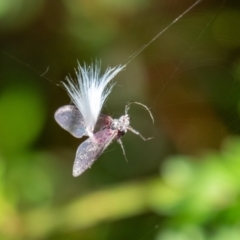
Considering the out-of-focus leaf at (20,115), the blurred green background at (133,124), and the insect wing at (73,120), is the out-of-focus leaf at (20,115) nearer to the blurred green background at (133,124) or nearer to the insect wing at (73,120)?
the blurred green background at (133,124)

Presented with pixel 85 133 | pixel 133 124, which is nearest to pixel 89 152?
pixel 85 133

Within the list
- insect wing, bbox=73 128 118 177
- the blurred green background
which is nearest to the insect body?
insect wing, bbox=73 128 118 177

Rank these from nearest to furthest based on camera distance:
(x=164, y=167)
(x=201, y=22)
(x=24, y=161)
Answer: (x=201, y=22) → (x=164, y=167) → (x=24, y=161)

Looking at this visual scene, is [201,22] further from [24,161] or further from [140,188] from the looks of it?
[24,161]

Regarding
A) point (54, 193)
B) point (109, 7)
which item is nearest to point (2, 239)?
point (54, 193)

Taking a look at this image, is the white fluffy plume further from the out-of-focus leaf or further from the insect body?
the out-of-focus leaf

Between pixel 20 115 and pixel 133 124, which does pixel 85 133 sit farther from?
pixel 20 115
